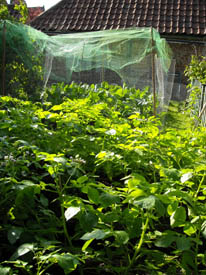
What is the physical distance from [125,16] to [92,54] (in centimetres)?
844

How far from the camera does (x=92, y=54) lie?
6.68m

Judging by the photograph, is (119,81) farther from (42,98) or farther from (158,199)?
(158,199)

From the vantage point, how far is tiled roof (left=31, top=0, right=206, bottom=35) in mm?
13734

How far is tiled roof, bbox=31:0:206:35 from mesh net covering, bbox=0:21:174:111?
721 centimetres

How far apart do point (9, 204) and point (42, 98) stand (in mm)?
4660

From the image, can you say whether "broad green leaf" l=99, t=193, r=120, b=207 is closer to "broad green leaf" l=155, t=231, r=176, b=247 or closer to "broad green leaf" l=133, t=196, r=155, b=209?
"broad green leaf" l=133, t=196, r=155, b=209

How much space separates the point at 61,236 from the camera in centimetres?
210

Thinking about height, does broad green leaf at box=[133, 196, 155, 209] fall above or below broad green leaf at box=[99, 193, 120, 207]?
above

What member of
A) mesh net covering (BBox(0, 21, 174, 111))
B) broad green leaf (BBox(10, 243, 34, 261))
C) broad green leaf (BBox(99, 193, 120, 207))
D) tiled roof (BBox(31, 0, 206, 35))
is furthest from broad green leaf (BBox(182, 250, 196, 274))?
tiled roof (BBox(31, 0, 206, 35))

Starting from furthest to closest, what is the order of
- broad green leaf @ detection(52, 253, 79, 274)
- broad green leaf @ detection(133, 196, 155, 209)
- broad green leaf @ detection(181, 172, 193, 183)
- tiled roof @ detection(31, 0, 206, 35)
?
tiled roof @ detection(31, 0, 206, 35) < broad green leaf @ detection(181, 172, 193, 183) < broad green leaf @ detection(133, 196, 155, 209) < broad green leaf @ detection(52, 253, 79, 274)

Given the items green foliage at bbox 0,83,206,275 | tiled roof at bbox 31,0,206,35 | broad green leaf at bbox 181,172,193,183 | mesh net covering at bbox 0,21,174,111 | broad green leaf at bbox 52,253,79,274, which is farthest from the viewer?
tiled roof at bbox 31,0,206,35

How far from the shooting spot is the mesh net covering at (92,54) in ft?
21.4

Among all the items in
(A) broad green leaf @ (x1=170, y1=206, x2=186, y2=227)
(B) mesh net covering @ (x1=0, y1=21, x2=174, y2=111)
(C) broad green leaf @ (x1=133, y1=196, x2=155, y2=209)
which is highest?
(B) mesh net covering @ (x1=0, y1=21, x2=174, y2=111)

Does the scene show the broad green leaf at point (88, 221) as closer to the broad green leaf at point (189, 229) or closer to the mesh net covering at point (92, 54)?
the broad green leaf at point (189, 229)
